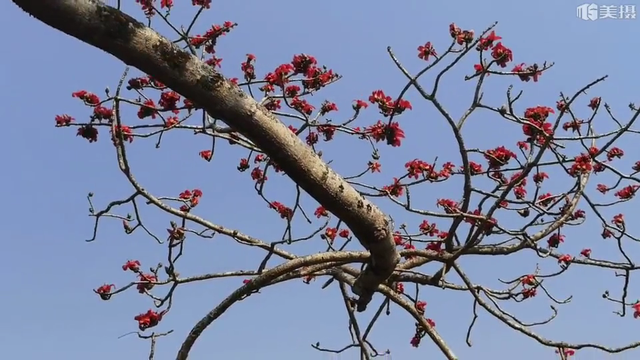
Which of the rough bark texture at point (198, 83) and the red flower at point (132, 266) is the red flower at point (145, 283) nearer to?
the red flower at point (132, 266)

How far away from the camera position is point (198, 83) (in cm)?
181

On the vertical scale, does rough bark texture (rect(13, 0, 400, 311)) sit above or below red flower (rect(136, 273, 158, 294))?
below

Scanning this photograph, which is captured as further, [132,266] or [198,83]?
[132,266]

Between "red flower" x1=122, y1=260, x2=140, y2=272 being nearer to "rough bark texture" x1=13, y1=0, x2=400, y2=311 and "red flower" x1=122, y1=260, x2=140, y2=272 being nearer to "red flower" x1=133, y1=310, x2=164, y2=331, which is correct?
"red flower" x1=133, y1=310, x2=164, y2=331

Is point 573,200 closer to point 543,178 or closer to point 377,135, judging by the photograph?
point 543,178

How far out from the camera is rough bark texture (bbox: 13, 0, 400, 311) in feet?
5.43

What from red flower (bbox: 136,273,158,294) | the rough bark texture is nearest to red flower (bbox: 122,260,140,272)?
red flower (bbox: 136,273,158,294)

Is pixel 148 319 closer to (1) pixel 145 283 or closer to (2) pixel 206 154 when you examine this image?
(1) pixel 145 283

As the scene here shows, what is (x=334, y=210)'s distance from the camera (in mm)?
A: 2170

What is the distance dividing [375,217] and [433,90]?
100 cm

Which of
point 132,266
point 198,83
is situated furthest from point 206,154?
point 198,83

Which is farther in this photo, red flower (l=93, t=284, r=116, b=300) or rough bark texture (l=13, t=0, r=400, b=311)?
red flower (l=93, t=284, r=116, b=300)

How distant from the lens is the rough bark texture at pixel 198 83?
1.66 metres

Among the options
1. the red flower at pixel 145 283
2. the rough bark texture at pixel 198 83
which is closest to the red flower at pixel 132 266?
the red flower at pixel 145 283
